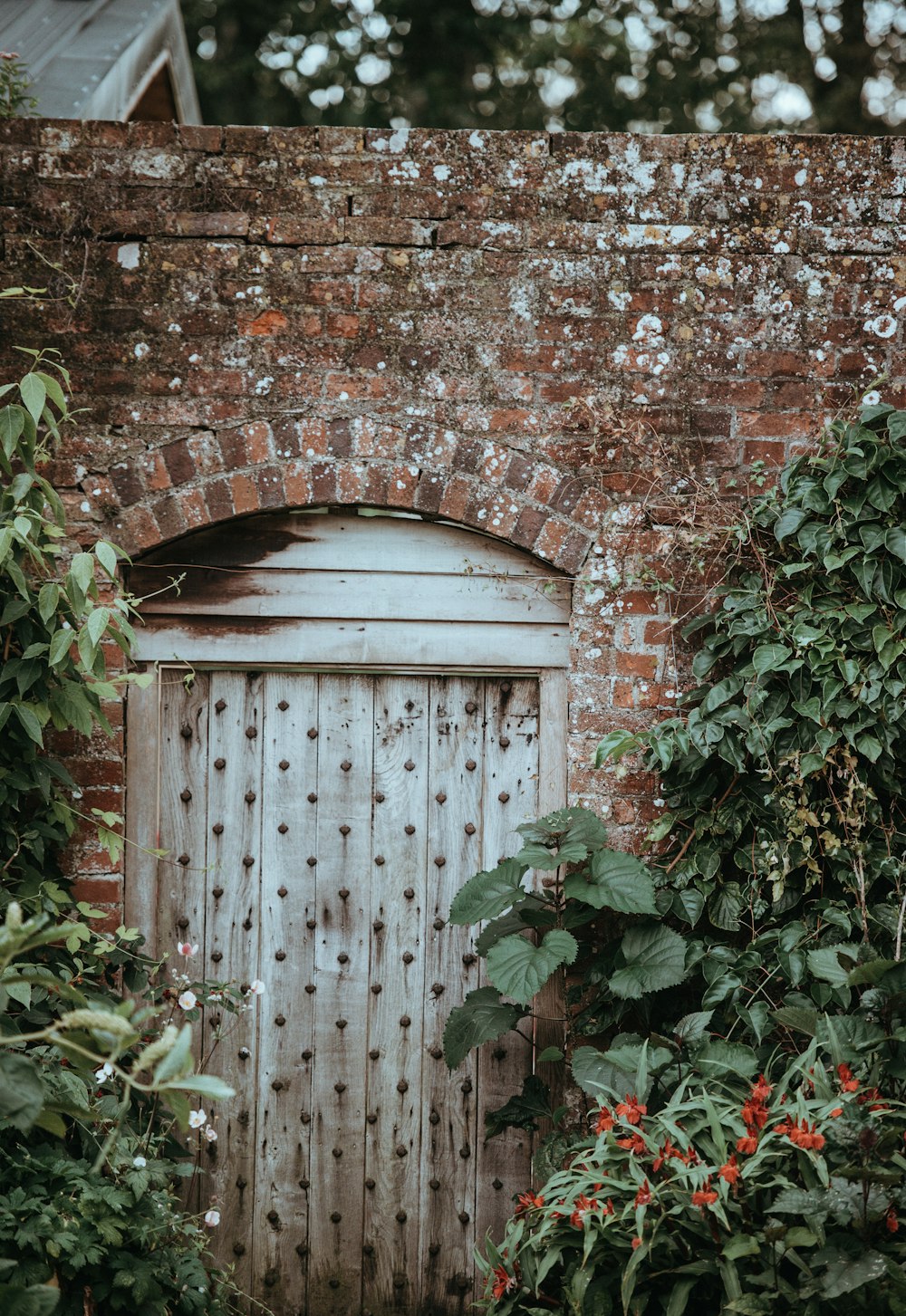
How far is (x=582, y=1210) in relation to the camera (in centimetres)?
219

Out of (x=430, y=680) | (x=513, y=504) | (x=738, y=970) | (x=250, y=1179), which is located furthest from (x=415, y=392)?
(x=250, y=1179)

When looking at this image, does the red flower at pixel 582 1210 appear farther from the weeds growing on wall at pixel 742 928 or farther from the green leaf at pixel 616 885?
the green leaf at pixel 616 885

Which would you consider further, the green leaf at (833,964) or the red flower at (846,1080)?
the green leaf at (833,964)

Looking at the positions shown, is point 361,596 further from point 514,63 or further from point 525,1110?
point 514,63

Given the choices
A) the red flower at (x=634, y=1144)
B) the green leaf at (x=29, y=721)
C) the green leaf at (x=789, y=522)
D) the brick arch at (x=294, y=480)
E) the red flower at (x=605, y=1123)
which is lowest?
the red flower at (x=634, y=1144)

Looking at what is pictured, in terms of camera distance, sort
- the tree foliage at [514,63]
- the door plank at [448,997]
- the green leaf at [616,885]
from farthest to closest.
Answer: the tree foliage at [514,63], the door plank at [448,997], the green leaf at [616,885]

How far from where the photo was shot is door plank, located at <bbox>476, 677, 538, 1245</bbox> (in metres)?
2.95

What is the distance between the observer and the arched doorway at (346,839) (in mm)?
2949

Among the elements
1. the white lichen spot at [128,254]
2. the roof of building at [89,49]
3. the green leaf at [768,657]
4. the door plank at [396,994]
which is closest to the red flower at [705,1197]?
the door plank at [396,994]

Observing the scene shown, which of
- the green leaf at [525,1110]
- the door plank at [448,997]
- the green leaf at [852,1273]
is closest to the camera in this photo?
the green leaf at [852,1273]

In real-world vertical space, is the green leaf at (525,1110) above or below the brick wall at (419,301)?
below

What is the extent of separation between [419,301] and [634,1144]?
2.21 m

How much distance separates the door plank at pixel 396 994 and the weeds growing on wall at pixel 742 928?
0.33 m

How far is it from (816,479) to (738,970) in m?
1.30
